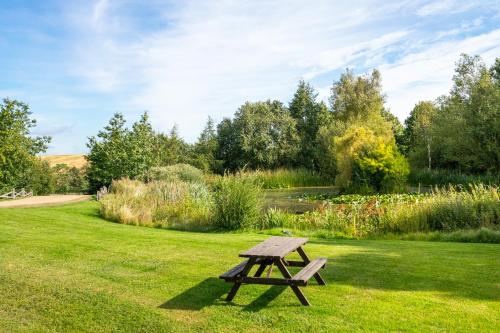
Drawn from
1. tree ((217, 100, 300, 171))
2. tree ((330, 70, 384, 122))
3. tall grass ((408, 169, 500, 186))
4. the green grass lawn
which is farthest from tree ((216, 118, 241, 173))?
the green grass lawn

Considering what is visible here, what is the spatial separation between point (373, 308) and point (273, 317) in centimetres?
115

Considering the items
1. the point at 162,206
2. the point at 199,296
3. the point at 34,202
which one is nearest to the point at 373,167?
the point at 162,206

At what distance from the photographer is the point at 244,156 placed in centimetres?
3725

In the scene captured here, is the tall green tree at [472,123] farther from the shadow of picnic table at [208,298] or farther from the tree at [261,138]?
the shadow of picnic table at [208,298]

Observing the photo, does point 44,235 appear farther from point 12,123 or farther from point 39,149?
point 39,149

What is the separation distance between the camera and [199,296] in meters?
5.90

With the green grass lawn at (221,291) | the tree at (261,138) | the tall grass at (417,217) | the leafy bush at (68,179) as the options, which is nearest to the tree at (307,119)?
the tree at (261,138)

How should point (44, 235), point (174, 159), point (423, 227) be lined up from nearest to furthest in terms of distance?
1. point (44, 235)
2. point (423, 227)
3. point (174, 159)

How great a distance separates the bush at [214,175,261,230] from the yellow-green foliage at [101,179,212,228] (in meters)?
0.74

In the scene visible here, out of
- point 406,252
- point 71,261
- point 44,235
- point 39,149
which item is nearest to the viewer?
point 71,261

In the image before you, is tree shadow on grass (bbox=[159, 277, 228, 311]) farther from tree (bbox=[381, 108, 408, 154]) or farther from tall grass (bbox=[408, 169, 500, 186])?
tree (bbox=[381, 108, 408, 154])

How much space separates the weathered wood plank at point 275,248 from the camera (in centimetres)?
522

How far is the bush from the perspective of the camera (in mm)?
13492

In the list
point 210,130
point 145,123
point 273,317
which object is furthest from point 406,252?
point 210,130
